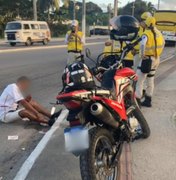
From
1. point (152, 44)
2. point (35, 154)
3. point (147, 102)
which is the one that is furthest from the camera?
point (147, 102)

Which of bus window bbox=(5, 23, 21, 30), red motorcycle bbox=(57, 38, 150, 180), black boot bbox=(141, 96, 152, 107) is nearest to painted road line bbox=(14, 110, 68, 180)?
red motorcycle bbox=(57, 38, 150, 180)

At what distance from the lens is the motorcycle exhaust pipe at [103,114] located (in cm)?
414

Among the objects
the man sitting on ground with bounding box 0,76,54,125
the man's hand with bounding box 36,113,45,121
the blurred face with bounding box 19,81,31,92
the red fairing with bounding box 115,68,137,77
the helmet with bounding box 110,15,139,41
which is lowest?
the man's hand with bounding box 36,113,45,121

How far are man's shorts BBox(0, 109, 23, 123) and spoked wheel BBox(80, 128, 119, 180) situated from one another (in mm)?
3085

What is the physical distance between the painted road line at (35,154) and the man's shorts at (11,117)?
69cm

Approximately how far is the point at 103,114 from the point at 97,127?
15cm

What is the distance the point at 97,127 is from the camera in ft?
14.0

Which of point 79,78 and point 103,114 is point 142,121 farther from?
point 79,78

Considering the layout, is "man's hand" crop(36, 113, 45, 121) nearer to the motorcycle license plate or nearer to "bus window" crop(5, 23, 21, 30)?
the motorcycle license plate

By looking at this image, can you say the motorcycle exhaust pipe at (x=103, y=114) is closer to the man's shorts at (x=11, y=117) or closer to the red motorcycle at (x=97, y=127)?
the red motorcycle at (x=97, y=127)

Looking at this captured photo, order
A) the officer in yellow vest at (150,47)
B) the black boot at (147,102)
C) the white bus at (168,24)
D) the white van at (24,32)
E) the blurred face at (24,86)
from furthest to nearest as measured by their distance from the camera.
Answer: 1. the white bus at (168,24)
2. the white van at (24,32)
3. the black boot at (147,102)
4. the officer in yellow vest at (150,47)
5. the blurred face at (24,86)

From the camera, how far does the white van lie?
117 ft

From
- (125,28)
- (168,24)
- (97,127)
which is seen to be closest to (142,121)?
(125,28)

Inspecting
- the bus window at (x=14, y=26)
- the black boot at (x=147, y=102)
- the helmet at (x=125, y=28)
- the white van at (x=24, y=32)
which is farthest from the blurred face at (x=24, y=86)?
the bus window at (x=14, y=26)
